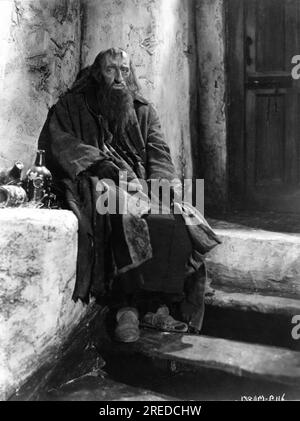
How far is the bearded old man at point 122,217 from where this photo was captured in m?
2.82

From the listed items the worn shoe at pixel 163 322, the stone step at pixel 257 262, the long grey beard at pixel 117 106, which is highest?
the long grey beard at pixel 117 106

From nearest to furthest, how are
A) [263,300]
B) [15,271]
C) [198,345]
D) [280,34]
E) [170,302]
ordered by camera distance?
[15,271], [198,345], [170,302], [263,300], [280,34]

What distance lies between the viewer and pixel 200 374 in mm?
2600

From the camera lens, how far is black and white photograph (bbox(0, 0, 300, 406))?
7.97 ft

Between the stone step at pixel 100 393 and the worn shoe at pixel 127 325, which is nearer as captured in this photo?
the stone step at pixel 100 393

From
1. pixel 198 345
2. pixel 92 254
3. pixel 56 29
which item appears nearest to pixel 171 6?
pixel 56 29

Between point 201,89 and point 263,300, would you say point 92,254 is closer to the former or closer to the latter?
point 263,300

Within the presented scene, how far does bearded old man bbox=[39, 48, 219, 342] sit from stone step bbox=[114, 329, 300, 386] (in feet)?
0.34

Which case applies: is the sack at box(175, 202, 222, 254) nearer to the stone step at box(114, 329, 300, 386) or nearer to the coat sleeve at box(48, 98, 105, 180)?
the stone step at box(114, 329, 300, 386)

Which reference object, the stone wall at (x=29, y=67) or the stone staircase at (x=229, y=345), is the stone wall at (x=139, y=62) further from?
the stone staircase at (x=229, y=345)

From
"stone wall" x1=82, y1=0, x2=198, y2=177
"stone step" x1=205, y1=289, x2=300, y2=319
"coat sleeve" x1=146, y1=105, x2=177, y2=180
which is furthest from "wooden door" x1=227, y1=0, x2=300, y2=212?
"stone step" x1=205, y1=289, x2=300, y2=319

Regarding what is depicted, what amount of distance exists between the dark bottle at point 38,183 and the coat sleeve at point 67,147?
12 centimetres

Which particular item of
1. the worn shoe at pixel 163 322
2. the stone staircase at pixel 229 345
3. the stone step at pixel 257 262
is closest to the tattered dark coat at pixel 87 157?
the worn shoe at pixel 163 322

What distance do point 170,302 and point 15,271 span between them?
3.85 ft
